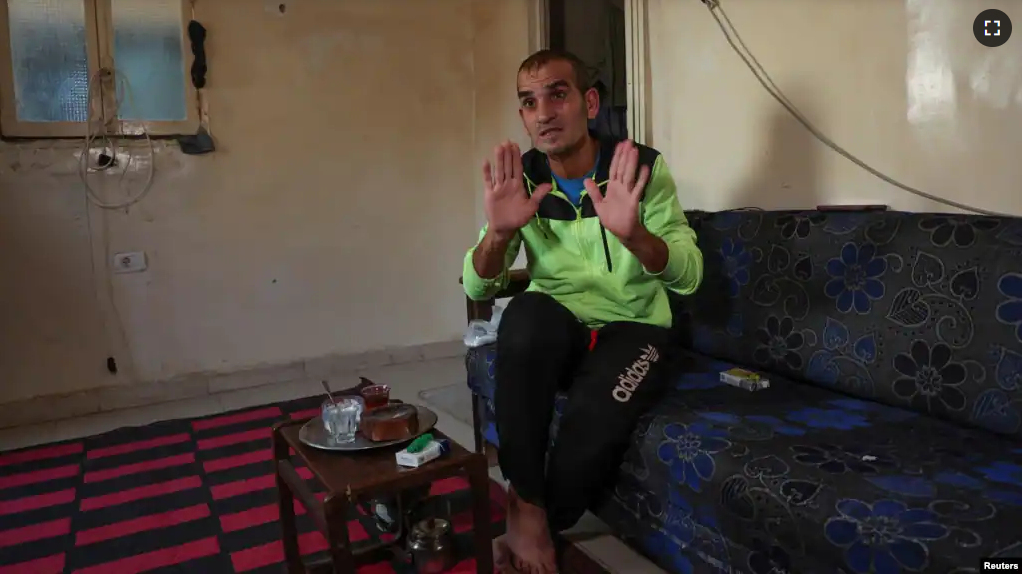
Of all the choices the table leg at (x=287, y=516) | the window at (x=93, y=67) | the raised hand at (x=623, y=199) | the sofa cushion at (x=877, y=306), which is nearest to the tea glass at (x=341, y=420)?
the table leg at (x=287, y=516)

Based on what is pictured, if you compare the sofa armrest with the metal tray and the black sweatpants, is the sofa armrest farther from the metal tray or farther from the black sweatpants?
the metal tray

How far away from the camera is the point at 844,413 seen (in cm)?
157

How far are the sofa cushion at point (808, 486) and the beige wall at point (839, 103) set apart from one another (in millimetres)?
615

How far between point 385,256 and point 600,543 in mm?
2179

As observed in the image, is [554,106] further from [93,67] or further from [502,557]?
[93,67]

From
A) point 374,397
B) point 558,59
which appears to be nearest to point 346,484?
point 374,397

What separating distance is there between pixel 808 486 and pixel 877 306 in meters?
0.59

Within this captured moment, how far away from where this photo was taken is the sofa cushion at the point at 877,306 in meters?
1.46

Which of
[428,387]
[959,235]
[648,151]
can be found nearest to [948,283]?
[959,235]

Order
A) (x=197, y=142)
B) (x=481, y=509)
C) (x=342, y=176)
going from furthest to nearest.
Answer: (x=342, y=176)
(x=197, y=142)
(x=481, y=509)

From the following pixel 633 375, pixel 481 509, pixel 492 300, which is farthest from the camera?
pixel 492 300

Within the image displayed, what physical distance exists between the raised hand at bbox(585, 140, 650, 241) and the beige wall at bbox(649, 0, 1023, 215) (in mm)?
753

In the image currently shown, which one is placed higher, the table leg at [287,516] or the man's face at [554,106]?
the man's face at [554,106]

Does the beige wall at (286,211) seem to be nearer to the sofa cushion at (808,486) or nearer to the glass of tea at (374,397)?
the glass of tea at (374,397)
